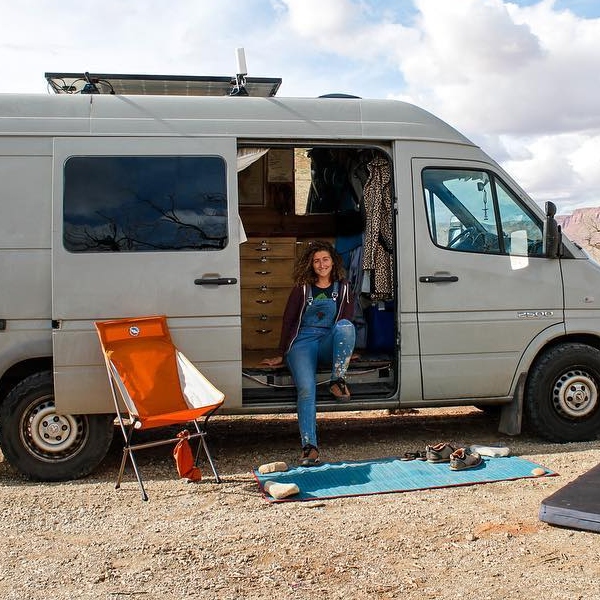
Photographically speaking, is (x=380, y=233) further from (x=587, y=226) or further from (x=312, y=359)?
(x=587, y=226)

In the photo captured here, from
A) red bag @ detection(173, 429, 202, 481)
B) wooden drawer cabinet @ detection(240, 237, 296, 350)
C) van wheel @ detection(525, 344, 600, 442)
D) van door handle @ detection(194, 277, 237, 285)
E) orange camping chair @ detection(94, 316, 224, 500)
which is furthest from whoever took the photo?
wooden drawer cabinet @ detection(240, 237, 296, 350)

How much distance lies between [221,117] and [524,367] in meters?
3.02

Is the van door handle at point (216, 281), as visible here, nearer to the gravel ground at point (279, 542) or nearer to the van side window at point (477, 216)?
the gravel ground at point (279, 542)

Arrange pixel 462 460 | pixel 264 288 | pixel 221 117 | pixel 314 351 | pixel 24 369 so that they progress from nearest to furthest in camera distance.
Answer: pixel 462 460
pixel 24 369
pixel 221 117
pixel 314 351
pixel 264 288

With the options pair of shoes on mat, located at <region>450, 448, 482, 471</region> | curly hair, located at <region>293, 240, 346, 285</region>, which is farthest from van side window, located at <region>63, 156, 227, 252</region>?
pair of shoes on mat, located at <region>450, 448, 482, 471</region>

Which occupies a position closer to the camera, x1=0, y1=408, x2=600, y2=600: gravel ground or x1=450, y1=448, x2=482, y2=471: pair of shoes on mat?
x1=0, y1=408, x2=600, y2=600: gravel ground

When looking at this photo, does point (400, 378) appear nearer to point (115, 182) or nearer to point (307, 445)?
point (307, 445)

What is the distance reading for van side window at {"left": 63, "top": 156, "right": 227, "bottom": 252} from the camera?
592cm

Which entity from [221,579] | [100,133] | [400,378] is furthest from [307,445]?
[100,133]

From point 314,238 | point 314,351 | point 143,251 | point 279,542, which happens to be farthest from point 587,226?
point 279,542

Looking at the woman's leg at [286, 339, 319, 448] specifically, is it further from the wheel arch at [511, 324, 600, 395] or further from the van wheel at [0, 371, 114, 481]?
the wheel arch at [511, 324, 600, 395]

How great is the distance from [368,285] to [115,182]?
7.24 feet

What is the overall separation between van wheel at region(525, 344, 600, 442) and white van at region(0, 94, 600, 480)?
0.04 ft

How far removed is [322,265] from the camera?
6648mm
